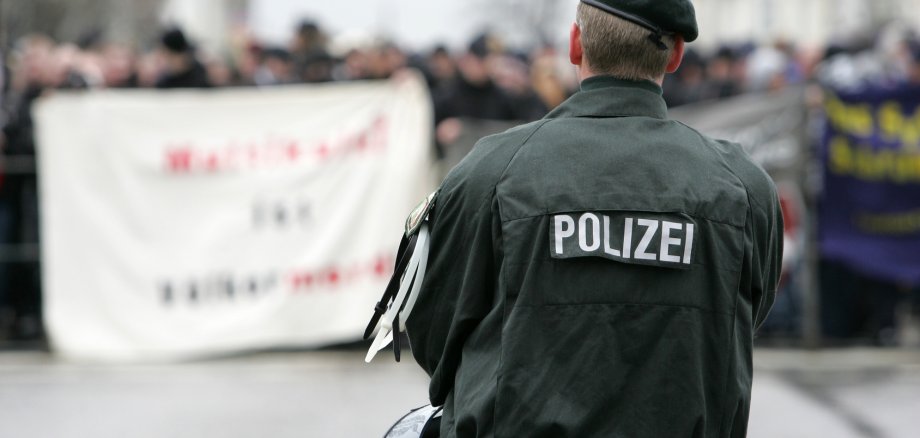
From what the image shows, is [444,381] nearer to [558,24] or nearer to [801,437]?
[801,437]

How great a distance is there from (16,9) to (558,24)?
24795mm

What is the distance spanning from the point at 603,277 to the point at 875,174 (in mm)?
7161

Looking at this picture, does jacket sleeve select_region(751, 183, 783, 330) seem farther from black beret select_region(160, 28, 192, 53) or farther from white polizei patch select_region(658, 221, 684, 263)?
black beret select_region(160, 28, 192, 53)

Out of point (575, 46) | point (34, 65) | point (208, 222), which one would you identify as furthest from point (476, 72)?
point (575, 46)

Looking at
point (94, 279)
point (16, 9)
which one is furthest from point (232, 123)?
point (16, 9)

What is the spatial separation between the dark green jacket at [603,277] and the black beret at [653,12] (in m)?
0.14

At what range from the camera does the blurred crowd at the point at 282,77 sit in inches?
380

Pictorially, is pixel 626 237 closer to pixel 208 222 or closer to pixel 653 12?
pixel 653 12

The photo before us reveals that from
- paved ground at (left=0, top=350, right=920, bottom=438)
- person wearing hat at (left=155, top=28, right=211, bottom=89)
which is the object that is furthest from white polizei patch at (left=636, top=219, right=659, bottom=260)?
person wearing hat at (left=155, top=28, right=211, bottom=89)

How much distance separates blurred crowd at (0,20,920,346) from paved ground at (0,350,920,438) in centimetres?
95

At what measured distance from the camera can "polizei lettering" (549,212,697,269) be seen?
2557 millimetres

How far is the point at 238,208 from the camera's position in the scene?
9.23 metres

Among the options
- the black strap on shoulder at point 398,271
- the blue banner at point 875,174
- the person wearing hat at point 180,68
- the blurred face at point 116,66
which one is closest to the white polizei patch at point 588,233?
the black strap on shoulder at point 398,271

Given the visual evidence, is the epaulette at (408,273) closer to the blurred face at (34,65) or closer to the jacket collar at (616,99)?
the jacket collar at (616,99)
